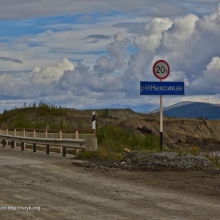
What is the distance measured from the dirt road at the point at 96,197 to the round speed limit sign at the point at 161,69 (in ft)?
18.4

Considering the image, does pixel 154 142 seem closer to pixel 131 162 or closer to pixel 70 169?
pixel 131 162

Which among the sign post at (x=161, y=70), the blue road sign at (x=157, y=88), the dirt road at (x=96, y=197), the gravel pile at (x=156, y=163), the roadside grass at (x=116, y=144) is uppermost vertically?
the sign post at (x=161, y=70)

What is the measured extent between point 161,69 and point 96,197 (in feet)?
31.3

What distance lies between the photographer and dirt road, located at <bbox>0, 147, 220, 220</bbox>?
7363mm

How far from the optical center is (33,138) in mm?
21766

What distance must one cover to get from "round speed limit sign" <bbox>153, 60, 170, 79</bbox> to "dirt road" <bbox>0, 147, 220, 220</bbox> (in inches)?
220

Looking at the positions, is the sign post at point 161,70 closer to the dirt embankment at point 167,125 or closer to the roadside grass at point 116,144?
the roadside grass at point 116,144

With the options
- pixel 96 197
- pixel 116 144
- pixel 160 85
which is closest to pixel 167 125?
pixel 116 144

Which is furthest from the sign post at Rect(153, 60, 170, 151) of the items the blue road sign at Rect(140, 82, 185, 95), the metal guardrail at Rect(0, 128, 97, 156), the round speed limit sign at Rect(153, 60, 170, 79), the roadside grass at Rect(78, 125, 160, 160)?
the metal guardrail at Rect(0, 128, 97, 156)

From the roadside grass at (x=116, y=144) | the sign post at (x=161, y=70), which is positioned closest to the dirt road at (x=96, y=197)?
the roadside grass at (x=116, y=144)

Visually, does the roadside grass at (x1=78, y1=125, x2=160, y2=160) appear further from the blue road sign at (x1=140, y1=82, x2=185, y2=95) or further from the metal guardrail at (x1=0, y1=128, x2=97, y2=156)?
the blue road sign at (x1=140, y1=82, x2=185, y2=95)

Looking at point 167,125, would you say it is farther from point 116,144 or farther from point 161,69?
point 161,69

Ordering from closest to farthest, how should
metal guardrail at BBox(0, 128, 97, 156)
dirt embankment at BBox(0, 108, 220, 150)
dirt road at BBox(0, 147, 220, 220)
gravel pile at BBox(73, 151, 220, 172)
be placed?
dirt road at BBox(0, 147, 220, 220), gravel pile at BBox(73, 151, 220, 172), metal guardrail at BBox(0, 128, 97, 156), dirt embankment at BBox(0, 108, 220, 150)

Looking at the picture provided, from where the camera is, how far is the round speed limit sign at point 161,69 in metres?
17.4
